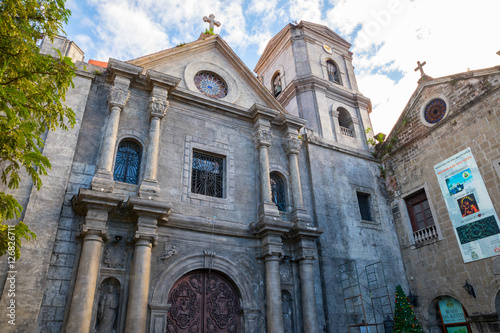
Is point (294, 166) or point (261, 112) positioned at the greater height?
point (261, 112)

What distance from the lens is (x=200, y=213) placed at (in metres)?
10.9

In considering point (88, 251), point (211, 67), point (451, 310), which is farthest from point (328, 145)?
point (88, 251)

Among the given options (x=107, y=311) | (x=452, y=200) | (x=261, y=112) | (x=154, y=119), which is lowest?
(x=107, y=311)

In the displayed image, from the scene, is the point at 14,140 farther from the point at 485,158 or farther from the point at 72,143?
the point at 485,158

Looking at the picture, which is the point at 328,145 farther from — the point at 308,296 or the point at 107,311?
the point at 107,311

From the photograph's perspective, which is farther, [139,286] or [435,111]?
[435,111]

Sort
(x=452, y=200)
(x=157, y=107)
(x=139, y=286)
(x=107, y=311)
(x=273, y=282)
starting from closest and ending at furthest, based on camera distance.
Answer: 1. (x=107, y=311)
2. (x=139, y=286)
3. (x=273, y=282)
4. (x=157, y=107)
5. (x=452, y=200)

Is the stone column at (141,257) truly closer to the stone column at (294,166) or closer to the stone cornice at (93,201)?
the stone cornice at (93,201)

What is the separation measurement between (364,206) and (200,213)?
289 inches

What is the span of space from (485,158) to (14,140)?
13.3m

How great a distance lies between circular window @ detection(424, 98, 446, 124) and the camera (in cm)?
1421

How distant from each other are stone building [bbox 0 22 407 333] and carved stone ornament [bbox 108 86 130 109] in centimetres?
4

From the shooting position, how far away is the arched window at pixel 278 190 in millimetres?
12973

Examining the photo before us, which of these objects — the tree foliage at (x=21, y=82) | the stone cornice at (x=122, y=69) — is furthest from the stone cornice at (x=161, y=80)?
the tree foliage at (x=21, y=82)
